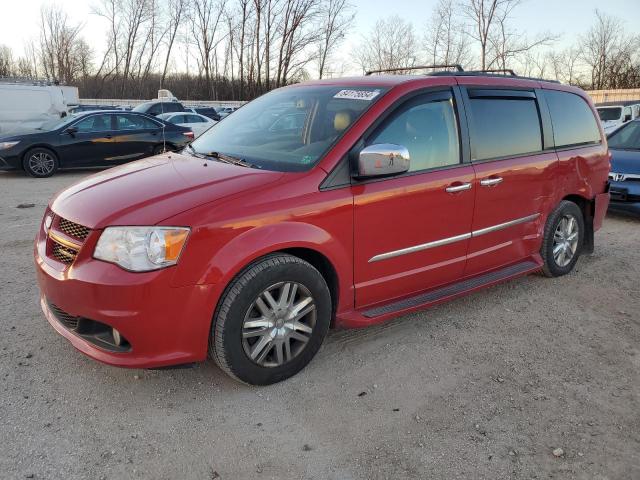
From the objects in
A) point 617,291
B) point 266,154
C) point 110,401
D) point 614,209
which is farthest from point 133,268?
point 614,209

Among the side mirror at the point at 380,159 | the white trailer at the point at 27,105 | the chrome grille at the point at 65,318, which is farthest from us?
the white trailer at the point at 27,105

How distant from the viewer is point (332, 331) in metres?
3.78

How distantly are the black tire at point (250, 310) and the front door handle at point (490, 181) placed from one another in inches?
59.1

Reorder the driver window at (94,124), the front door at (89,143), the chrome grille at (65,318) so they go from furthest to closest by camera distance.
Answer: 1. the driver window at (94,124)
2. the front door at (89,143)
3. the chrome grille at (65,318)

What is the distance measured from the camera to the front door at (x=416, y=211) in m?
Result: 3.26

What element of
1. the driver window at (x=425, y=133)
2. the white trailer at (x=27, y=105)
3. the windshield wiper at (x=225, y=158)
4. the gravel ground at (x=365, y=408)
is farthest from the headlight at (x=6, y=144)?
the driver window at (x=425, y=133)

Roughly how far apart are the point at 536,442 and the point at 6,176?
12.1 metres

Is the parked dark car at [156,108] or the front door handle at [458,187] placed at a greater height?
the parked dark car at [156,108]

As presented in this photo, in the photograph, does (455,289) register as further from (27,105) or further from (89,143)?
(27,105)

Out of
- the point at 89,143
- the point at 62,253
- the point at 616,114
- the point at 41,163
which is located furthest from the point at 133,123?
the point at 616,114

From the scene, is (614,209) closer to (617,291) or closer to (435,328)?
(617,291)

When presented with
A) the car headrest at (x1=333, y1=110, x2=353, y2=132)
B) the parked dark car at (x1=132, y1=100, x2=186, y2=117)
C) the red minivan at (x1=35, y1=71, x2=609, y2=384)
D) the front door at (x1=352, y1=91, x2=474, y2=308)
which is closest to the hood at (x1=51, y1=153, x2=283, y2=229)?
the red minivan at (x1=35, y1=71, x2=609, y2=384)

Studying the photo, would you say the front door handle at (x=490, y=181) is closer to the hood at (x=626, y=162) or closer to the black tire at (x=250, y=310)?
the black tire at (x=250, y=310)

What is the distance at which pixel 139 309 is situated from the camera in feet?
8.46
